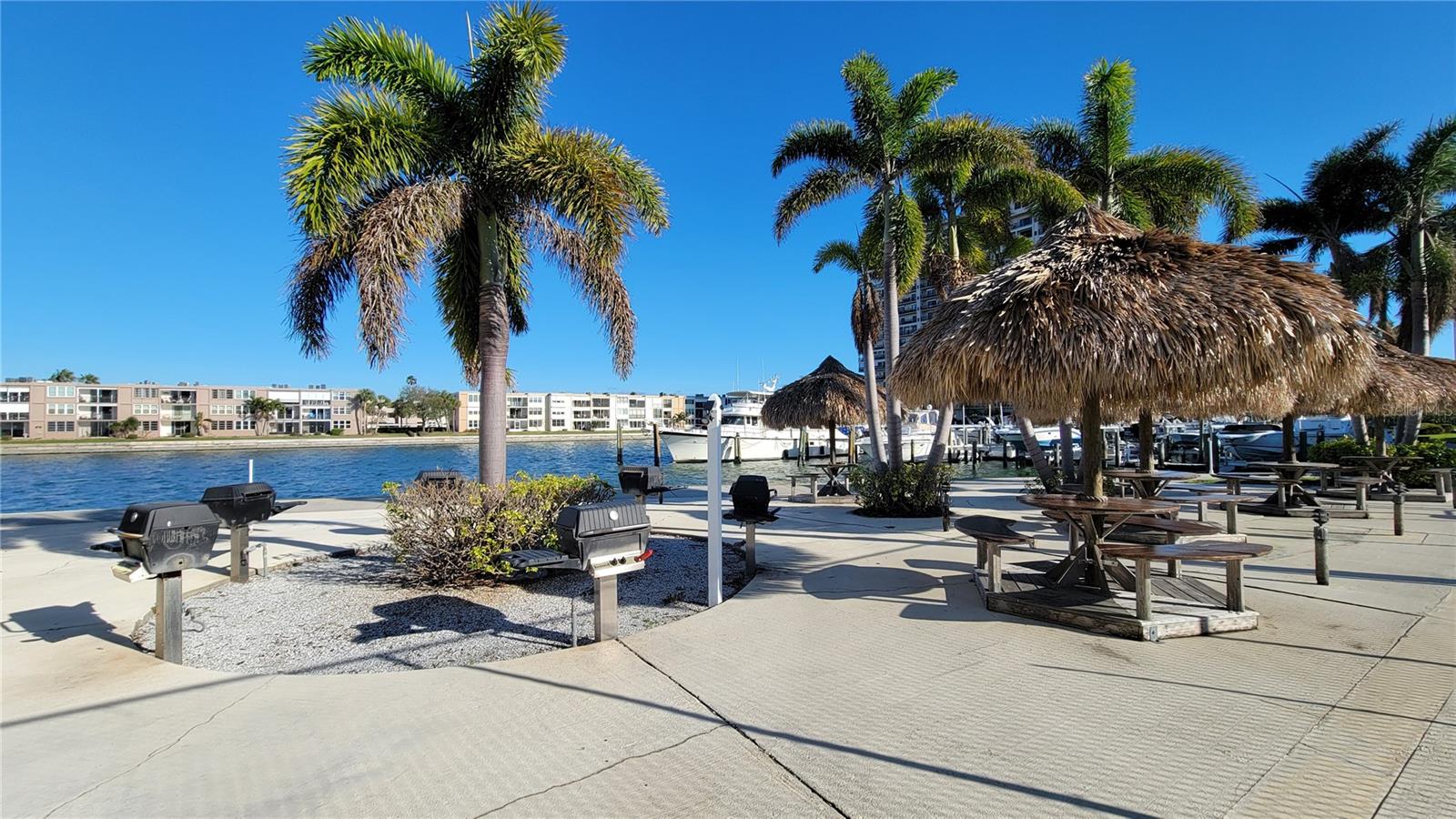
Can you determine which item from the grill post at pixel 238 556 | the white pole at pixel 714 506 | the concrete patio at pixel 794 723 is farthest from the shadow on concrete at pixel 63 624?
the white pole at pixel 714 506

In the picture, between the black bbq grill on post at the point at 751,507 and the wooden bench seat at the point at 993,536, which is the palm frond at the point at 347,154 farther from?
the wooden bench seat at the point at 993,536

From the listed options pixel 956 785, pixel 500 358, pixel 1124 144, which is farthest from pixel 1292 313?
pixel 1124 144

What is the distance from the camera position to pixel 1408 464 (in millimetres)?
14109

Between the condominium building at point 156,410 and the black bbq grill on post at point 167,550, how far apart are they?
103 meters

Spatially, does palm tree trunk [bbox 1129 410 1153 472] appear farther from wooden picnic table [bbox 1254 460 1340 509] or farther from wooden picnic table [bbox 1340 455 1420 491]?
wooden picnic table [bbox 1340 455 1420 491]

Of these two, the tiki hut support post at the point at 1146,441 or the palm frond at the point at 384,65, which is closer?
the palm frond at the point at 384,65

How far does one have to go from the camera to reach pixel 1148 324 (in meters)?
4.70

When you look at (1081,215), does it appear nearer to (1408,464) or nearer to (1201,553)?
(1201,553)

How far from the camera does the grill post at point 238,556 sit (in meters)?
6.41

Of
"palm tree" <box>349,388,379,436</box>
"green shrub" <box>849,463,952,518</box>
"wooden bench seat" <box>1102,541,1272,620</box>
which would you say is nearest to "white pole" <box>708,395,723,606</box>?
"wooden bench seat" <box>1102,541,1272,620</box>

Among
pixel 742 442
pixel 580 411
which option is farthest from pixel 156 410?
pixel 742 442

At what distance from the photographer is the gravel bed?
4.36 meters

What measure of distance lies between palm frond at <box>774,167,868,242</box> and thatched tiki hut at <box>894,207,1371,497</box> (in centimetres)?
848

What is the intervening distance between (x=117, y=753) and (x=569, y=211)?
19.1ft
